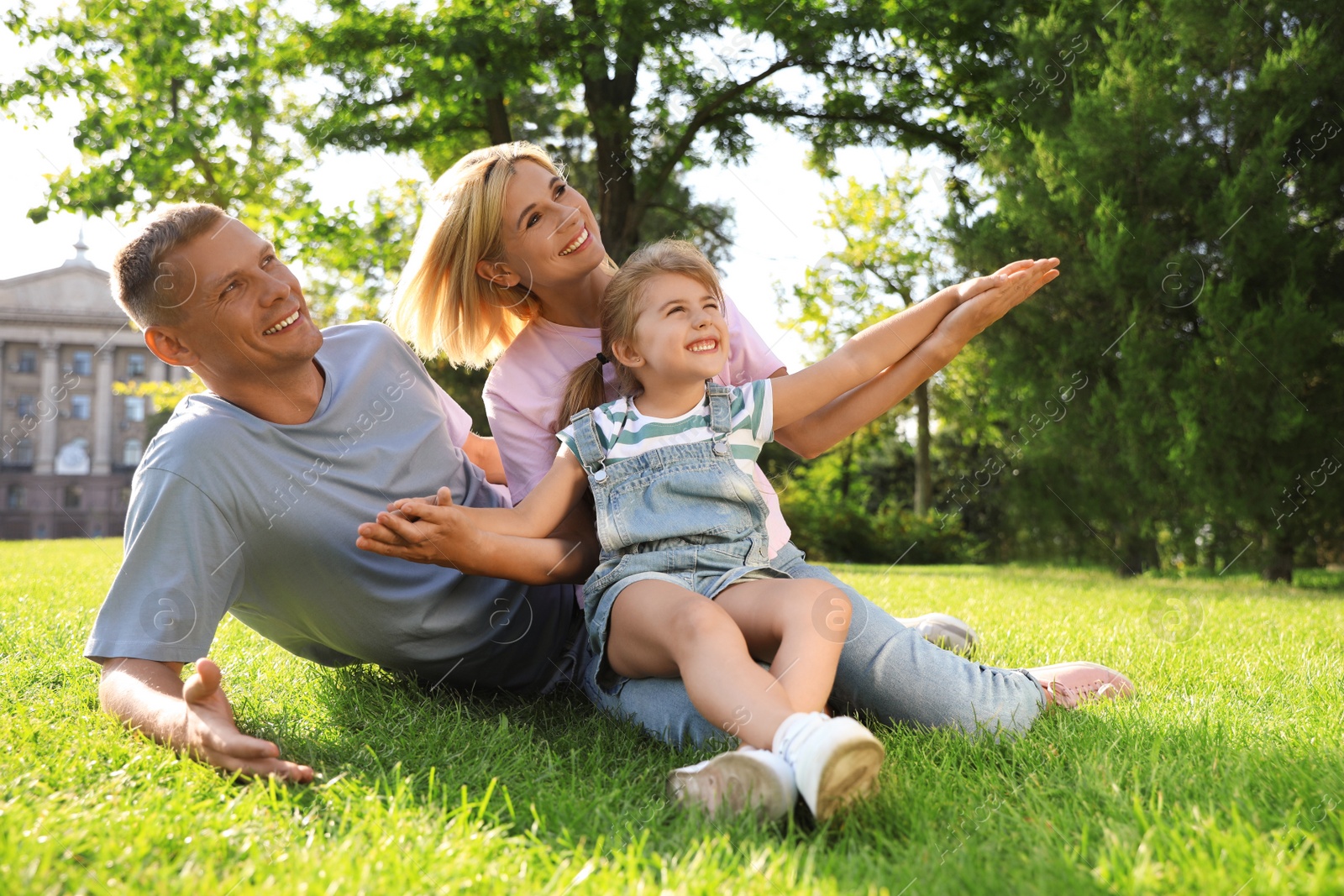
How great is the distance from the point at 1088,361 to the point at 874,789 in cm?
958

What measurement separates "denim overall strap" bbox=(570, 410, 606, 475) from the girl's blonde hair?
169 millimetres

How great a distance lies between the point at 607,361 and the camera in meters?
2.76

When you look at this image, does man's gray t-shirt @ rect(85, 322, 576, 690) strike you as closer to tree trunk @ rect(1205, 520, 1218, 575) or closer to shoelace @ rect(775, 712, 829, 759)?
shoelace @ rect(775, 712, 829, 759)

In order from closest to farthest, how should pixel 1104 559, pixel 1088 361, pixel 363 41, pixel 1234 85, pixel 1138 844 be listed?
pixel 1138 844 < pixel 1234 85 < pixel 1088 361 < pixel 363 41 < pixel 1104 559

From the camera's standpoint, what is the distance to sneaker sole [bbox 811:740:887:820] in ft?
5.11

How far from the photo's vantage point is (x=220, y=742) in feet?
5.91

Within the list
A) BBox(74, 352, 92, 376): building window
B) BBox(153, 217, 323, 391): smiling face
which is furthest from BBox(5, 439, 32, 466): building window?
BBox(153, 217, 323, 391): smiling face

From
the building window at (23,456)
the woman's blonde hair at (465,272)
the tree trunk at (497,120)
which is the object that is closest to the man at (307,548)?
the woman's blonde hair at (465,272)

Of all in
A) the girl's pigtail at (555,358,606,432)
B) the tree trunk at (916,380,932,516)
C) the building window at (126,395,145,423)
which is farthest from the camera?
the building window at (126,395,145,423)

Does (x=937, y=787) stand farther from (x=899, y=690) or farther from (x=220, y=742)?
(x=220, y=742)

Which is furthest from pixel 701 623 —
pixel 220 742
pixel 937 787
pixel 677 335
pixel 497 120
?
pixel 497 120

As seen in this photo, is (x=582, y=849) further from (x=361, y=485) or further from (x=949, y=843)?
(x=361, y=485)

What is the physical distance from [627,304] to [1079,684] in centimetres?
168

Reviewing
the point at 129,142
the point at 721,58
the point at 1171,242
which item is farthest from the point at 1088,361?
the point at 129,142
